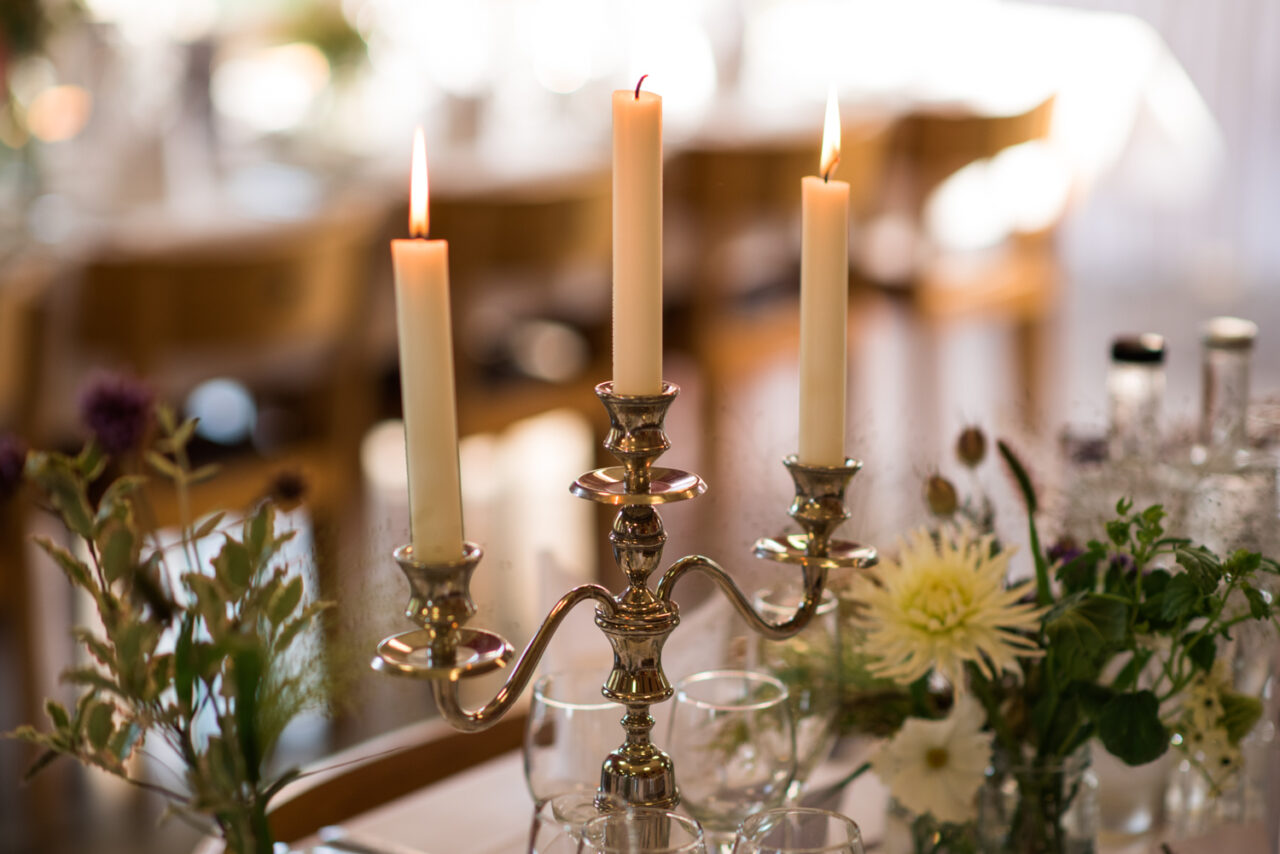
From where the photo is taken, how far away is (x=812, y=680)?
779mm

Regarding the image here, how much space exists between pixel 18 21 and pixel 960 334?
272cm

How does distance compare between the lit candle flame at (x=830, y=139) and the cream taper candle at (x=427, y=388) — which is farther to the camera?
the lit candle flame at (x=830, y=139)

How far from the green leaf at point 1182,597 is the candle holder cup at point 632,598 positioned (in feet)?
0.46

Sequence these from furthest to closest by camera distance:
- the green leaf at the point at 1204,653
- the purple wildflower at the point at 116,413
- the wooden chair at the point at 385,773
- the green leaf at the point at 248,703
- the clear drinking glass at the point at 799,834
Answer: the wooden chair at the point at 385,773 < the purple wildflower at the point at 116,413 < the green leaf at the point at 1204,653 < the clear drinking glass at the point at 799,834 < the green leaf at the point at 248,703

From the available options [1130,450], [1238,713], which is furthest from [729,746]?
[1130,450]

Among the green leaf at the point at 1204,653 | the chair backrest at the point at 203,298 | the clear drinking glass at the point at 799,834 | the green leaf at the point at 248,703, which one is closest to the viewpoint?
the green leaf at the point at 248,703

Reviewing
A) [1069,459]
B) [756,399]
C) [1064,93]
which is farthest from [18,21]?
[1064,93]

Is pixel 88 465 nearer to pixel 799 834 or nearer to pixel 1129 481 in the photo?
pixel 799 834

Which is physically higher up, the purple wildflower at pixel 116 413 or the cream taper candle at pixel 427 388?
the cream taper candle at pixel 427 388

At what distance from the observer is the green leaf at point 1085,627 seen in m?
0.66

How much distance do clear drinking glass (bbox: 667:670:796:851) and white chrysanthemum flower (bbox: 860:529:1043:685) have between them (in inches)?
2.5

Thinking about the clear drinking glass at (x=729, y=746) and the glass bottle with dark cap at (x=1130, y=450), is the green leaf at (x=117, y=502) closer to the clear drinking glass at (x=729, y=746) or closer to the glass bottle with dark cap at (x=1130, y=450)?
the clear drinking glass at (x=729, y=746)

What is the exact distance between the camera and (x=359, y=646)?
67cm

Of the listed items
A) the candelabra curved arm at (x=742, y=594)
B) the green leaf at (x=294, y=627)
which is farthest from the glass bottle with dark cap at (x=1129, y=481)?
the green leaf at (x=294, y=627)
